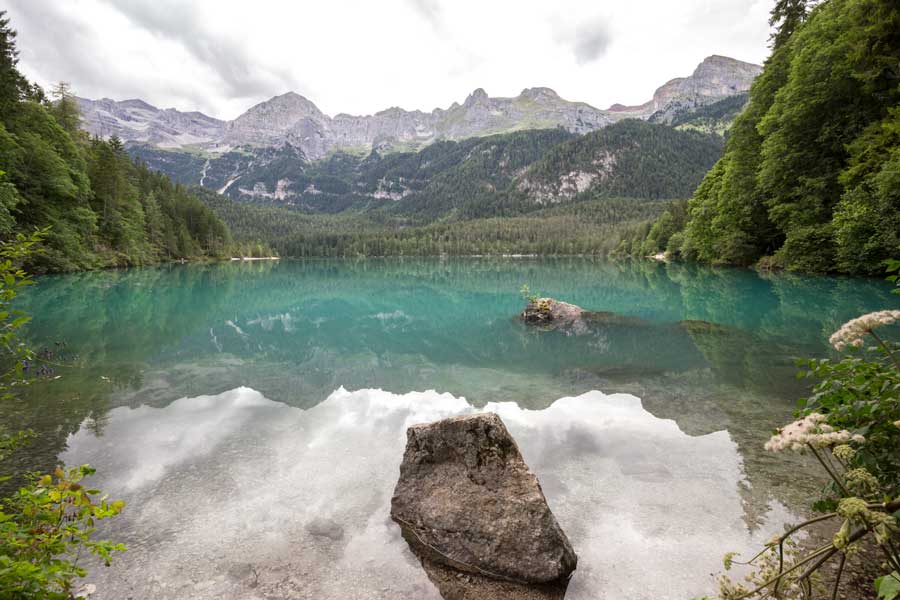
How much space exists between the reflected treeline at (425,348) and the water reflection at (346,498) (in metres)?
1.23

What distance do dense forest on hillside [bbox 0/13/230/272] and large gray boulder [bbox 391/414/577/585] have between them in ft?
59.4

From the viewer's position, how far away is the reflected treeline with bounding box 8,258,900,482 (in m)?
11.3

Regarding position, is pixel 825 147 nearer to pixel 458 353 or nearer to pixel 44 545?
pixel 458 353

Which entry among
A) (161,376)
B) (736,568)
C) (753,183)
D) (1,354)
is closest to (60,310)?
(1,354)

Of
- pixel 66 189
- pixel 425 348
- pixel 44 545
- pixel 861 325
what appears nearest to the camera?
pixel 44 545

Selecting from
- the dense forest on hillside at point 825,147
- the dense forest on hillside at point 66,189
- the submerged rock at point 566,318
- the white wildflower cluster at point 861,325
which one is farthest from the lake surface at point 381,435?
the dense forest on hillside at point 66,189

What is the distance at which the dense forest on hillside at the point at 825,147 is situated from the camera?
23422mm

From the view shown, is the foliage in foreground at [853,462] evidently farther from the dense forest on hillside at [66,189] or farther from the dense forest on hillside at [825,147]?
the dense forest on hillside at [825,147]

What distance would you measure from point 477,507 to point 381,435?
12.7 feet

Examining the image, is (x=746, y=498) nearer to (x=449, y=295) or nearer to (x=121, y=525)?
(x=121, y=525)

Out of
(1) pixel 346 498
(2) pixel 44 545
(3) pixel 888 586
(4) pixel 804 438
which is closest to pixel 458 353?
(1) pixel 346 498

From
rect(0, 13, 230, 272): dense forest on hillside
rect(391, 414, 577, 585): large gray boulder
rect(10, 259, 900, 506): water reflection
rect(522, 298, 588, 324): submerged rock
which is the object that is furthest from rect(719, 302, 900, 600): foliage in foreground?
rect(0, 13, 230, 272): dense forest on hillside

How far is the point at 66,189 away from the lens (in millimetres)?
39250

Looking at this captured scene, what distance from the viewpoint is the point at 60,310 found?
917 inches
